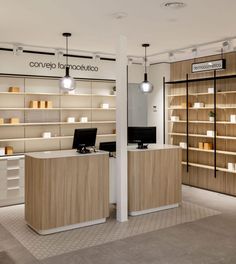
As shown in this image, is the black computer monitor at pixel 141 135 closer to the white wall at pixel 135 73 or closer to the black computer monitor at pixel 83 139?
the black computer monitor at pixel 83 139

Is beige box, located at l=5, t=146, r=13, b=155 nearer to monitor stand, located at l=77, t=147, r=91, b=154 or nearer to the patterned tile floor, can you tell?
the patterned tile floor

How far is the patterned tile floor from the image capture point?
4.57m

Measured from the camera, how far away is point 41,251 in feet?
14.4

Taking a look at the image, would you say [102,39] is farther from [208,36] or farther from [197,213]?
[197,213]

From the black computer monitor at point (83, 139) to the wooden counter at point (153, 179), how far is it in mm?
693

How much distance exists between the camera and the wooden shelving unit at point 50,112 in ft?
23.9

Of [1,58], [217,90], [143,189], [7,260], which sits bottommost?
[7,260]

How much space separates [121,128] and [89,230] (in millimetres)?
1632

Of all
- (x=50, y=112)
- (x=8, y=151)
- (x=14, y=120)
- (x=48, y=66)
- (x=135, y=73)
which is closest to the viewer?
(x=8, y=151)

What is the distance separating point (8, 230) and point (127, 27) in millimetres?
3677

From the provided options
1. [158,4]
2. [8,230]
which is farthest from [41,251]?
[158,4]

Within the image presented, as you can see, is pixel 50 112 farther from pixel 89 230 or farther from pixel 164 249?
pixel 164 249

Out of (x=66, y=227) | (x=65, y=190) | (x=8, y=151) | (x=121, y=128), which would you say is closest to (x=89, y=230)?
(x=66, y=227)

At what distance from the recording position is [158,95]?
356 inches
